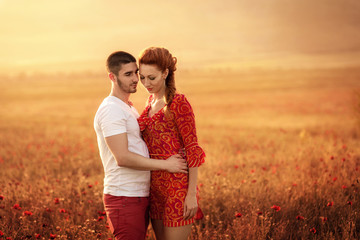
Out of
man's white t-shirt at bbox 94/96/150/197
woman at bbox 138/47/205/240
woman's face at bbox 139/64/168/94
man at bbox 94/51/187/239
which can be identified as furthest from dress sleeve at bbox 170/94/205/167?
man's white t-shirt at bbox 94/96/150/197

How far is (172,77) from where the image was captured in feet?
9.49

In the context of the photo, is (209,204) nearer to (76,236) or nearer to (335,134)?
(76,236)

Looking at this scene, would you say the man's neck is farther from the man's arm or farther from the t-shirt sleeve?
the man's arm

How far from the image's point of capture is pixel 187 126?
2.70 meters

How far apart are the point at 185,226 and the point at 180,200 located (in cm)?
25

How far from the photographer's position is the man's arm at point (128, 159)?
2594 millimetres

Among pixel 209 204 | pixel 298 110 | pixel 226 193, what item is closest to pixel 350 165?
pixel 226 193

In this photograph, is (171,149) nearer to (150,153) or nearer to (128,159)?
(150,153)

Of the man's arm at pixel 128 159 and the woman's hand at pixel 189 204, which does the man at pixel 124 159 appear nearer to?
the man's arm at pixel 128 159

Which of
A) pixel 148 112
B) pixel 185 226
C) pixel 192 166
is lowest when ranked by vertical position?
pixel 185 226

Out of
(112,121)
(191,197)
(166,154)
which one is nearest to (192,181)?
(191,197)

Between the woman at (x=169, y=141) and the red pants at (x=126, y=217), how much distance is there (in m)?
0.21

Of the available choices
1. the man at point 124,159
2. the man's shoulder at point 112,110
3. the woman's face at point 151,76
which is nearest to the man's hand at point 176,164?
the man at point 124,159

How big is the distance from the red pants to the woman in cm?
21
